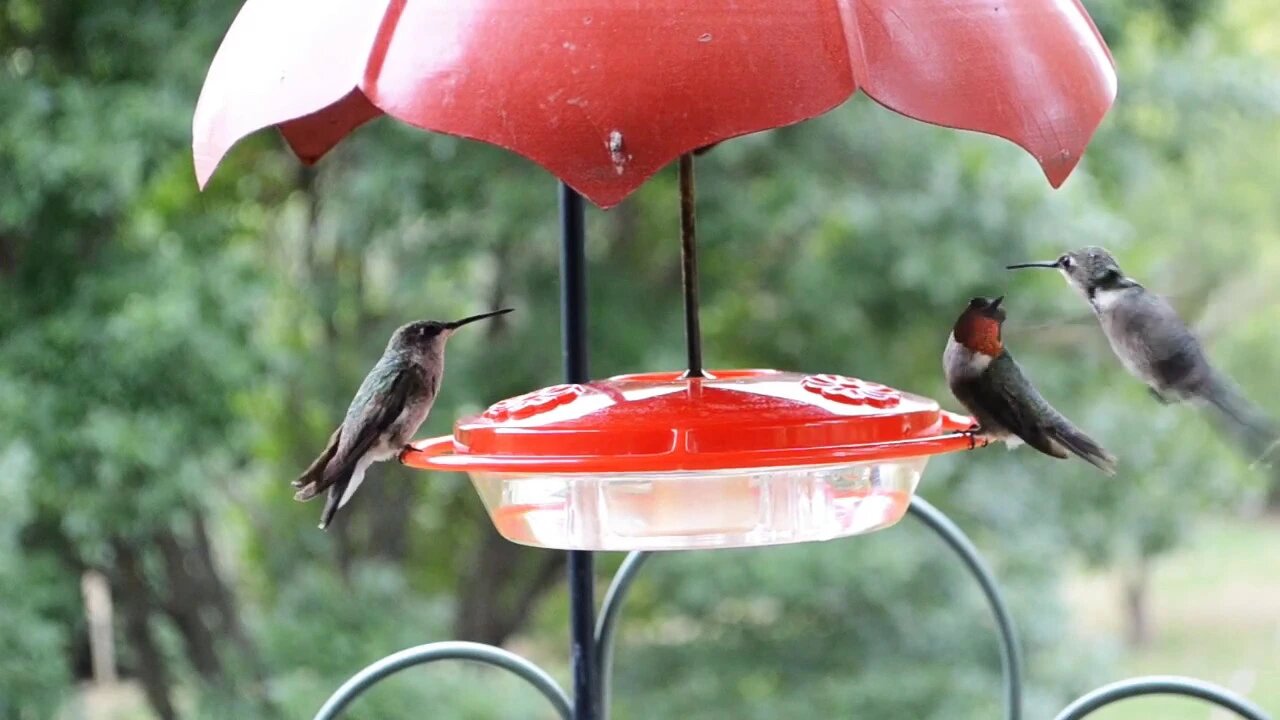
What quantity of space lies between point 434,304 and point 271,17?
4.45 meters

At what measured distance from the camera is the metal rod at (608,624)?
214 centimetres

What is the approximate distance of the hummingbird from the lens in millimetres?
2035

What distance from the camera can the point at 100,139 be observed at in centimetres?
394

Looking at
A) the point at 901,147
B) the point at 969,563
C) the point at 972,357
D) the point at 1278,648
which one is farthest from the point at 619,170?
the point at 1278,648

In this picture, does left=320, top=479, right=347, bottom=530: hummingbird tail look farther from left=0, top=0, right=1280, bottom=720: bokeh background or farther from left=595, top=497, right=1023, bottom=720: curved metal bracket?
left=0, top=0, right=1280, bottom=720: bokeh background

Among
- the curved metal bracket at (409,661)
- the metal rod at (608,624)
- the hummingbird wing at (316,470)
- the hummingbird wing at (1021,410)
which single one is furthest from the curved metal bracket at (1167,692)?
the hummingbird wing at (316,470)

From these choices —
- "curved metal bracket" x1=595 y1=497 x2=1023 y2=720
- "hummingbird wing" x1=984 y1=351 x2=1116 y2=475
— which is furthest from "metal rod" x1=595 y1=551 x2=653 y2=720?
"hummingbird wing" x1=984 y1=351 x2=1116 y2=475

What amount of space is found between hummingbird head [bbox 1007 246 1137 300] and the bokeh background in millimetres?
2126

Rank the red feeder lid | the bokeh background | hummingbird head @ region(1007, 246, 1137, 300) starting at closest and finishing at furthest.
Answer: the red feeder lid < hummingbird head @ region(1007, 246, 1137, 300) < the bokeh background

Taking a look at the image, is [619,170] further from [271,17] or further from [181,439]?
[181,439]

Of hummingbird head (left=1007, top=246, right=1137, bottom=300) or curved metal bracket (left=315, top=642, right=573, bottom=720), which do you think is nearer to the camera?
curved metal bracket (left=315, top=642, right=573, bottom=720)

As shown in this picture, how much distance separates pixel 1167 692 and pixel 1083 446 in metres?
0.32

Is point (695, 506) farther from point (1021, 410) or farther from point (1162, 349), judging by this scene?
point (1162, 349)

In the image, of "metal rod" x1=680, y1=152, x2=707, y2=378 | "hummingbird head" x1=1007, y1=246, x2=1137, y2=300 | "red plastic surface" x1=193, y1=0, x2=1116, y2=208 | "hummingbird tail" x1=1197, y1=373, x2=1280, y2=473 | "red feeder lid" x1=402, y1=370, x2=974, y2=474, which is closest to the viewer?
"red plastic surface" x1=193, y1=0, x2=1116, y2=208
